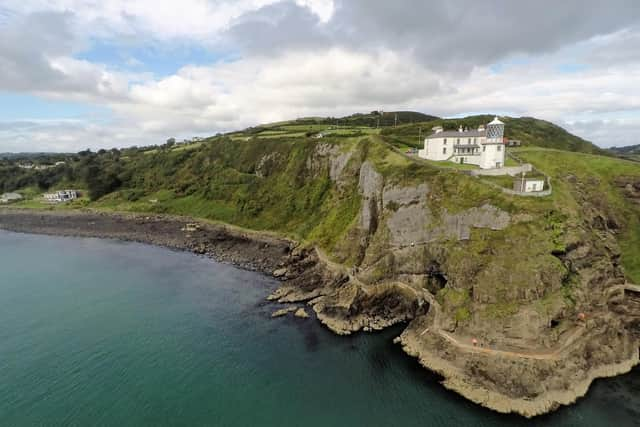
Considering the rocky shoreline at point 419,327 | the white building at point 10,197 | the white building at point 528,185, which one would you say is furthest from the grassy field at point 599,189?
the white building at point 10,197

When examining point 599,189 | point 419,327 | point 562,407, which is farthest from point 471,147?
point 562,407

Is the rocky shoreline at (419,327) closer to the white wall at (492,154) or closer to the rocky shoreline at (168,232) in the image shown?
the rocky shoreline at (168,232)

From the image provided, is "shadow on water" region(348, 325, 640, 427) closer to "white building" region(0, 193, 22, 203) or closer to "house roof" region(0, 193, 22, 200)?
"white building" region(0, 193, 22, 203)

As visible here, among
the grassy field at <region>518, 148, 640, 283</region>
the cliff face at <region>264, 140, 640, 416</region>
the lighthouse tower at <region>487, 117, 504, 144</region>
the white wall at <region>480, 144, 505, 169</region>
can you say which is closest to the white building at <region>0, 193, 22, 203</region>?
the cliff face at <region>264, 140, 640, 416</region>

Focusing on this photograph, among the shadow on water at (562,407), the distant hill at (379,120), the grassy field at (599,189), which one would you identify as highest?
the distant hill at (379,120)

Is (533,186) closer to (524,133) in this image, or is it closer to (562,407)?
(562,407)

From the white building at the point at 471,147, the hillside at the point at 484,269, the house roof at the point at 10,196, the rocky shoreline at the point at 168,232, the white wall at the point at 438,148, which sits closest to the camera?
the hillside at the point at 484,269

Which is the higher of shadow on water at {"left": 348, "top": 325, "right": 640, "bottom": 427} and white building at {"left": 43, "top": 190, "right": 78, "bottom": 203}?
white building at {"left": 43, "top": 190, "right": 78, "bottom": 203}
